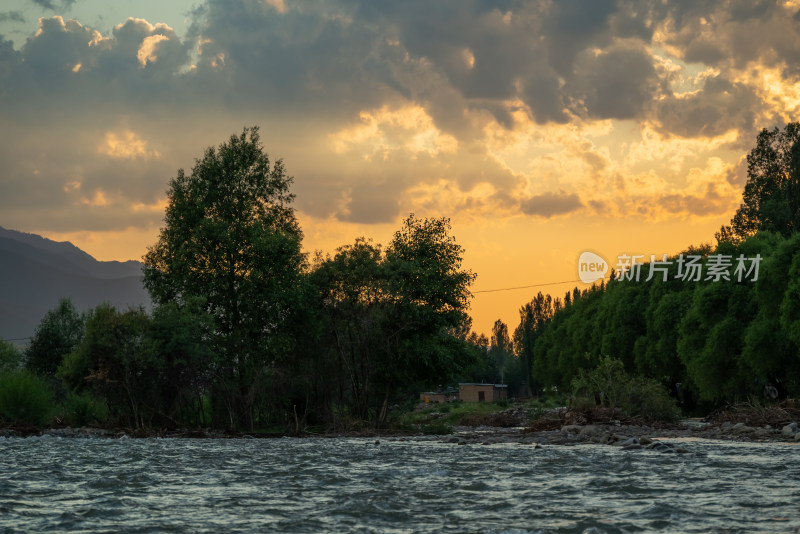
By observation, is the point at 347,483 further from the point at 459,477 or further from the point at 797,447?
the point at 797,447

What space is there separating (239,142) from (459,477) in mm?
35032

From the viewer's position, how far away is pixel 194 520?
34.3 ft

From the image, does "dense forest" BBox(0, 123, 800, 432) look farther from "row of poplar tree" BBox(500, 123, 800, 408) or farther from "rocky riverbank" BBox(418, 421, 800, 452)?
"rocky riverbank" BBox(418, 421, 800, 452)

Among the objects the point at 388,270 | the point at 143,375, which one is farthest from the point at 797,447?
the point at 143,375

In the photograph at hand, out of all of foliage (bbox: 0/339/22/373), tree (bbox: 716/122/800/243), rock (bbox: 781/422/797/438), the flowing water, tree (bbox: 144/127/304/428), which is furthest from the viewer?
foliage (bbox: 0/339/22/373)

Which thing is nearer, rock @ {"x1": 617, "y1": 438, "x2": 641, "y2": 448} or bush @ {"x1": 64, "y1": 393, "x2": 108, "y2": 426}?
rock @ {"x1": 617, "y1": 438, "x2": 641, "y2": 448}

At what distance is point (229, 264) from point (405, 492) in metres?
32.1

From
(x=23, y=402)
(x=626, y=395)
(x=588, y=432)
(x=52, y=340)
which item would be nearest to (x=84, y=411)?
(x=23, y=402)

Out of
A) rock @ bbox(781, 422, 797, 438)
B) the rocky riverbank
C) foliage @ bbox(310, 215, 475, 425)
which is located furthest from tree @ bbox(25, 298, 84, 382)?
rock @ bbox(781, 422, 797, 438)

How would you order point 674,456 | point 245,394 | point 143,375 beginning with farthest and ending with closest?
point 245,394
point 143,375
point 674,456

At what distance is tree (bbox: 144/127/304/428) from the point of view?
4284cm

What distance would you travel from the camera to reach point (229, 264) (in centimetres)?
4391

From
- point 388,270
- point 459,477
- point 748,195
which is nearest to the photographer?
point 459,477

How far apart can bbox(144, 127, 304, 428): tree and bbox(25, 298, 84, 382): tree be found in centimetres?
3140
